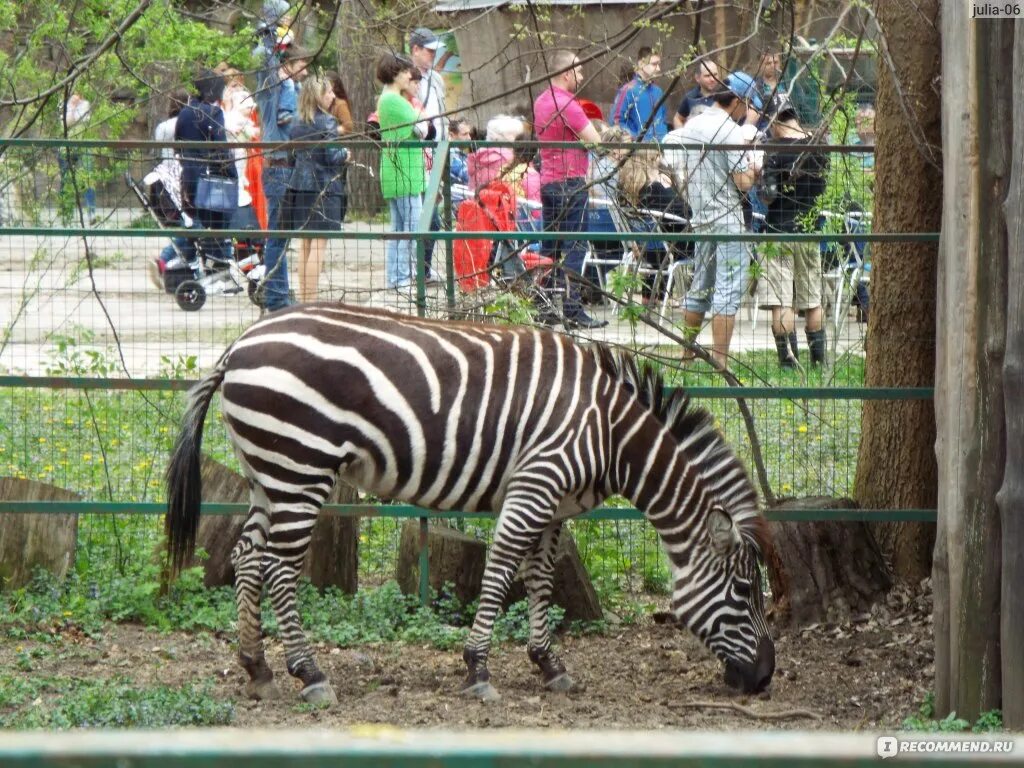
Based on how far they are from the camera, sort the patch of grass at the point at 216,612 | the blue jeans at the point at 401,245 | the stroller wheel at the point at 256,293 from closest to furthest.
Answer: the patch of grass at the point at 216,612
the stroller wheel at the point at 256,293
the blue jeans at the point at 401,245

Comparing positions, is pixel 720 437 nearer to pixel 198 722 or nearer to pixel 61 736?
pixel 198 722

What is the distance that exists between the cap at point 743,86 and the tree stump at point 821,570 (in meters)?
2.72

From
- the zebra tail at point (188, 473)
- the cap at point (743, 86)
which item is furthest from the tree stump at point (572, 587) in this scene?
the cap at point (743, 86)

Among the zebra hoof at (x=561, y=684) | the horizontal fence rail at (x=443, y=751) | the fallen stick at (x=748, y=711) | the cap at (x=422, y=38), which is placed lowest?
A: the fallen stick at (x=748, y=711)

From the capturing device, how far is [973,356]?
490cm

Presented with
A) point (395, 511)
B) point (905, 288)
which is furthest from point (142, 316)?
point (905, 288)

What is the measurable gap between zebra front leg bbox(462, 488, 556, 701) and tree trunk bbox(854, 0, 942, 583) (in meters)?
2.12

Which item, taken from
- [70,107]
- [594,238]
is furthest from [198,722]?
[70,107]

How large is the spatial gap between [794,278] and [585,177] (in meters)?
1.56

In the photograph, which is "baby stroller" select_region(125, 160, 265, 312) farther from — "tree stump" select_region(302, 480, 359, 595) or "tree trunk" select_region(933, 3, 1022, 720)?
"tree trunk" select_region(933, 3, 1022, 720)

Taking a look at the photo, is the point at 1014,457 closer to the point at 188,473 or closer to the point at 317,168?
the point at 188,473

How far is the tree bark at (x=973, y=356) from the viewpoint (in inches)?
191

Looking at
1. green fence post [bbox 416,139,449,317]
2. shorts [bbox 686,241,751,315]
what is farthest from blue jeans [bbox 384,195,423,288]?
shorts [bbox 686,241,751,315]

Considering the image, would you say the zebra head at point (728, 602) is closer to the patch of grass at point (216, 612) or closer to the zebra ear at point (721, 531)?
the zebra ear at point (721, 531)
